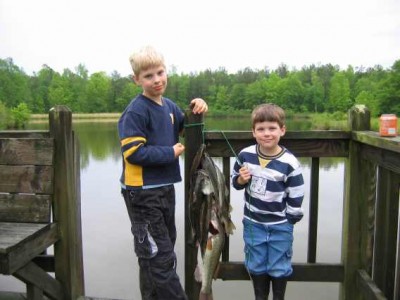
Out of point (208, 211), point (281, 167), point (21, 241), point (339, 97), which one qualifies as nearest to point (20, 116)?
point (339, 97)

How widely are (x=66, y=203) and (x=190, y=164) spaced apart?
3.21 feet

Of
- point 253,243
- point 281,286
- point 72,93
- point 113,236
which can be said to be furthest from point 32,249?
point 72,93

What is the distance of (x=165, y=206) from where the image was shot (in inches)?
102

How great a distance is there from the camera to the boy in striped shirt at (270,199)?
2543 mm

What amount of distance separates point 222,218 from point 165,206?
14.4 inches

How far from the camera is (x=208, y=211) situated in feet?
8.52

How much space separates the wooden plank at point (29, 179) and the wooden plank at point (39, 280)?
0.52 m

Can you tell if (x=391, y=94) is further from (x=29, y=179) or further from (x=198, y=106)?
(x=29, y=179)

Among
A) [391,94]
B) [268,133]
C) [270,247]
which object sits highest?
[391,94]

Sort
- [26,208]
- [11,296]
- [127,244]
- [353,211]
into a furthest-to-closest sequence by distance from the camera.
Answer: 1. [127,244]
2. [11,296]
3. [26,208]
4. [353,211]

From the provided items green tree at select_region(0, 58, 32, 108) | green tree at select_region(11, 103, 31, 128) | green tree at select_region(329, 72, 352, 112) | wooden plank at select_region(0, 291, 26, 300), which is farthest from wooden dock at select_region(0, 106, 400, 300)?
green tree at select_region(329, 72, 352, 112)

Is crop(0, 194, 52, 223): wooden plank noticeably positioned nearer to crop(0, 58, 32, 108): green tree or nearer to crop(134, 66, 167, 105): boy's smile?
crop(134, 66, 167, 105): boy's smile

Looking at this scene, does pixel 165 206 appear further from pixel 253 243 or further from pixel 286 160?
pixel 286 160

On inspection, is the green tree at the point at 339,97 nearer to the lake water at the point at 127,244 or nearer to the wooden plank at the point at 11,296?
the lake water at the point at 127,244
